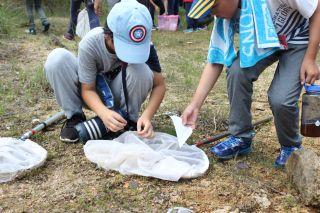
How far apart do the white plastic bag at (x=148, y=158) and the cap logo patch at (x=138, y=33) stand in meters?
0.55

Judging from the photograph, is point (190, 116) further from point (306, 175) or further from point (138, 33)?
point (306, 175)

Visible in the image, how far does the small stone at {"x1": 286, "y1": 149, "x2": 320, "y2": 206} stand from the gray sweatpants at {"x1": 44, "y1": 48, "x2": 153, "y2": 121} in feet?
3.03

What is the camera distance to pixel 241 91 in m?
2.38

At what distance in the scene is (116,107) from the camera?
2736 mm

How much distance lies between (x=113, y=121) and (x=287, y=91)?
91 cm

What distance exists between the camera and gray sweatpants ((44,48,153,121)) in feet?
8.37

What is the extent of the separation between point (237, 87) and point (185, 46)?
3946 millimetres

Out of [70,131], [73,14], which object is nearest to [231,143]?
[70,131]

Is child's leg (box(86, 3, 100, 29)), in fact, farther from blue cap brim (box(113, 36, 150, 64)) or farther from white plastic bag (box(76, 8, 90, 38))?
blue cap brim (box(113, 36, 150, 64))

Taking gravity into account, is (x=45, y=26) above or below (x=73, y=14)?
below

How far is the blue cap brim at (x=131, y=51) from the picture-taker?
7.45 feet

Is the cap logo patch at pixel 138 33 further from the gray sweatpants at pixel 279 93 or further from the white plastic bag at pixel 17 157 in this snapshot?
the white plastic bag at pixel 17 157

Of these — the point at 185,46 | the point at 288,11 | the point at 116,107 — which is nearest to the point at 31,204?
the point at 116,107

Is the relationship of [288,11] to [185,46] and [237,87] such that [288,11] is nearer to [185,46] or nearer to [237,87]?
[237,87]
